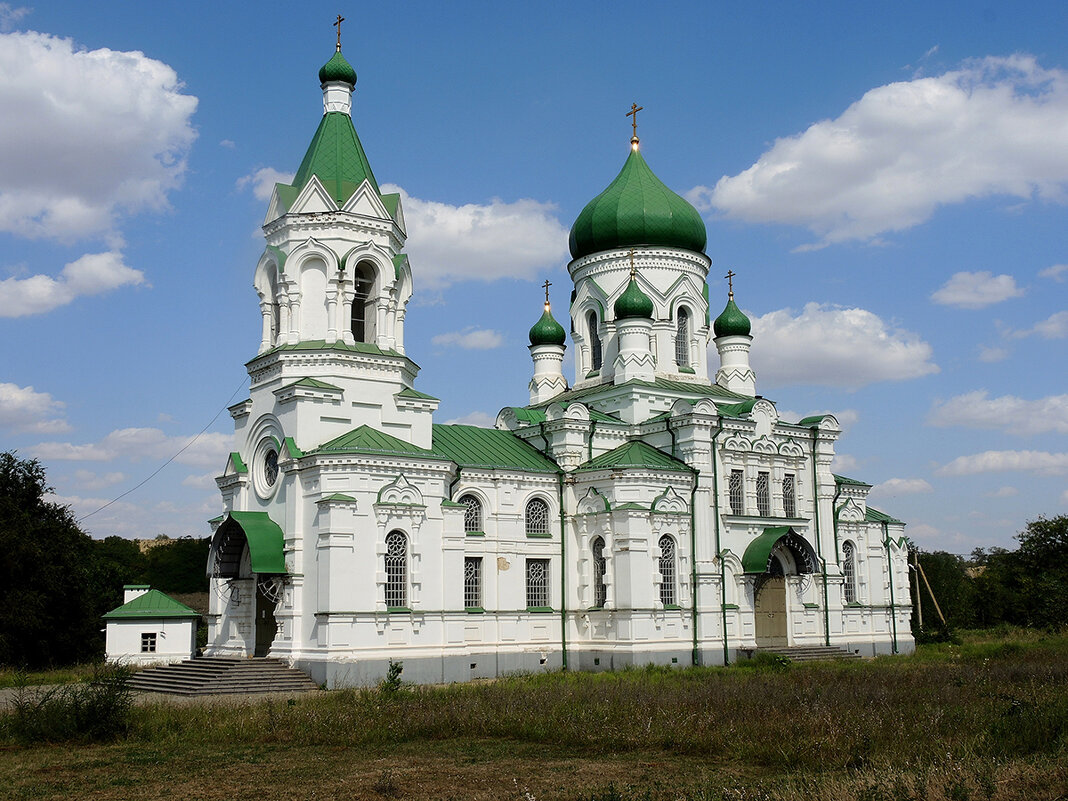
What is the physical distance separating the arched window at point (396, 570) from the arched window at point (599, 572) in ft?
18.8

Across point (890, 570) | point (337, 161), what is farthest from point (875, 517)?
point (337, 161)

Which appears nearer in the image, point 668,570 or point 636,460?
point 636,460

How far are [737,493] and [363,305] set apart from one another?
11272 millimetres

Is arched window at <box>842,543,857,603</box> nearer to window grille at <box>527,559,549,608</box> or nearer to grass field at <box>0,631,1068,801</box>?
window grille at <box>527,559,549,608</box>

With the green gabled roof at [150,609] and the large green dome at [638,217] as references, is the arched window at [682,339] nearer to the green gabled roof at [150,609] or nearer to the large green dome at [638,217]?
the large green dome at [638,217]

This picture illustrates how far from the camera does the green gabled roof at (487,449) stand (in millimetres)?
26328

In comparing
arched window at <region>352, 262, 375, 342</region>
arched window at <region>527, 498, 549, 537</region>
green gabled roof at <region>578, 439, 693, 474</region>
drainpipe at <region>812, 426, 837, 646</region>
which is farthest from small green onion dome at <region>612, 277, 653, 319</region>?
arched window at <region>352, 262, 375, 342</region>

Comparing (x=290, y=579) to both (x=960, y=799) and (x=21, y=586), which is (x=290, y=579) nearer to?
(x=21, y=586)

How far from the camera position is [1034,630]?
38.2 meters

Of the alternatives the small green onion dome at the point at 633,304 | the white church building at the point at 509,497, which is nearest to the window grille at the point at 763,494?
the white church building at the point at 509,497

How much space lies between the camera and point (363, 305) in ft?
86.1

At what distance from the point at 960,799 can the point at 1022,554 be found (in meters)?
42.1

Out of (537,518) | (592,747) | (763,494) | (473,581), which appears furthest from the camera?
(763,494)

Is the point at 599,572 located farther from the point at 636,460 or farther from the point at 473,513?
the point at 473,513
